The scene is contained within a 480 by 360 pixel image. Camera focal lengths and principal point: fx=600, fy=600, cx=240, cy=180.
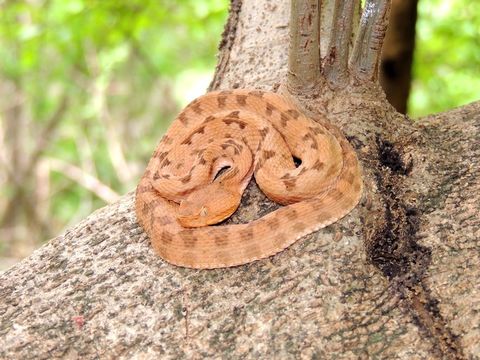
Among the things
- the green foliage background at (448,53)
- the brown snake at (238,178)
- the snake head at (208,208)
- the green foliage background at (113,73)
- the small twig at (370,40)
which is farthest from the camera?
the green foliage background at (448,53)

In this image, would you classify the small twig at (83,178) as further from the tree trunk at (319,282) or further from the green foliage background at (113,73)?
the tree trunk at (319,282)

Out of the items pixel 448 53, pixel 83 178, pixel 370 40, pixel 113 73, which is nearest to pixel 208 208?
pixel 370 40

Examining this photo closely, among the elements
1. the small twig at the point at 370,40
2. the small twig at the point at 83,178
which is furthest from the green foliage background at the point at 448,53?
the small twig at the point at 83,178

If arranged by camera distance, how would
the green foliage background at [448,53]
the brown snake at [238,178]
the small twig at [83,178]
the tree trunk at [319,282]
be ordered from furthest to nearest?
the small twig at [83,178], the green foliage background at [448,53], the brown snake at [238,178], the tree trunk at [319,282]

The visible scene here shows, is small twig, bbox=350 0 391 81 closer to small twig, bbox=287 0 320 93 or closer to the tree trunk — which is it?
the tree trunk

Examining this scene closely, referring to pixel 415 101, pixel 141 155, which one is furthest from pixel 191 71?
pixel 415 101

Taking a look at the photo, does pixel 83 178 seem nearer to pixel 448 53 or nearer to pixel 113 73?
pixel 113 73

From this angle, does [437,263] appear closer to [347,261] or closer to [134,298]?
[347,261]
